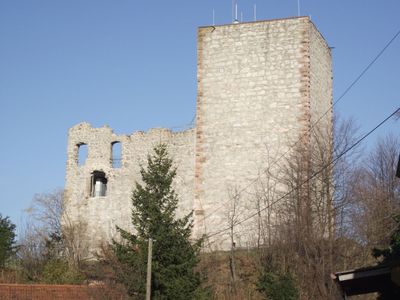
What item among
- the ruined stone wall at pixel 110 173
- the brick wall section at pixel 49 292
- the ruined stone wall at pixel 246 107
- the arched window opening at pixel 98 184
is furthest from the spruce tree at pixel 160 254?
the arched window opening at pixel 98 184

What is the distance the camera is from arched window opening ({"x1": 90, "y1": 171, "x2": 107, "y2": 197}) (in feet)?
109

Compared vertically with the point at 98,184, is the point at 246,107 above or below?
above

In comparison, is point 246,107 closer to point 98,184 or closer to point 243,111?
point 243,111

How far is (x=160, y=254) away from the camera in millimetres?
21406

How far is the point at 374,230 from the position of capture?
2684 cm

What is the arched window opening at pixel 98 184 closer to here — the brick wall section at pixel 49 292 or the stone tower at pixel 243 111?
the stone tower at pixel 243 111

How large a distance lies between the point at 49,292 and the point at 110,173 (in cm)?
884

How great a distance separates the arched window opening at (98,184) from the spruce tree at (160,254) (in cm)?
1051

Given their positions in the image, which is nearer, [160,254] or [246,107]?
Answer: [160,254]

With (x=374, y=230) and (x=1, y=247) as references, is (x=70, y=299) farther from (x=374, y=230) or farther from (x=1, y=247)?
(x=374, y=230)

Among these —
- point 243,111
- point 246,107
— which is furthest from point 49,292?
point 246,107

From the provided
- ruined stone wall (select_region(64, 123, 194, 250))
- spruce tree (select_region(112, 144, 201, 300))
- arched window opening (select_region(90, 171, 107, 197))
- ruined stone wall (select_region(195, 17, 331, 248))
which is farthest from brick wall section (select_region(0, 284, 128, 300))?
arched window opening (select_region(90, 171, 107, 197))

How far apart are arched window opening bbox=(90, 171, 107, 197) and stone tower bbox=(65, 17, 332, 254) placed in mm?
4298

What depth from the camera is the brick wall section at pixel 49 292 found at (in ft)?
76.9
